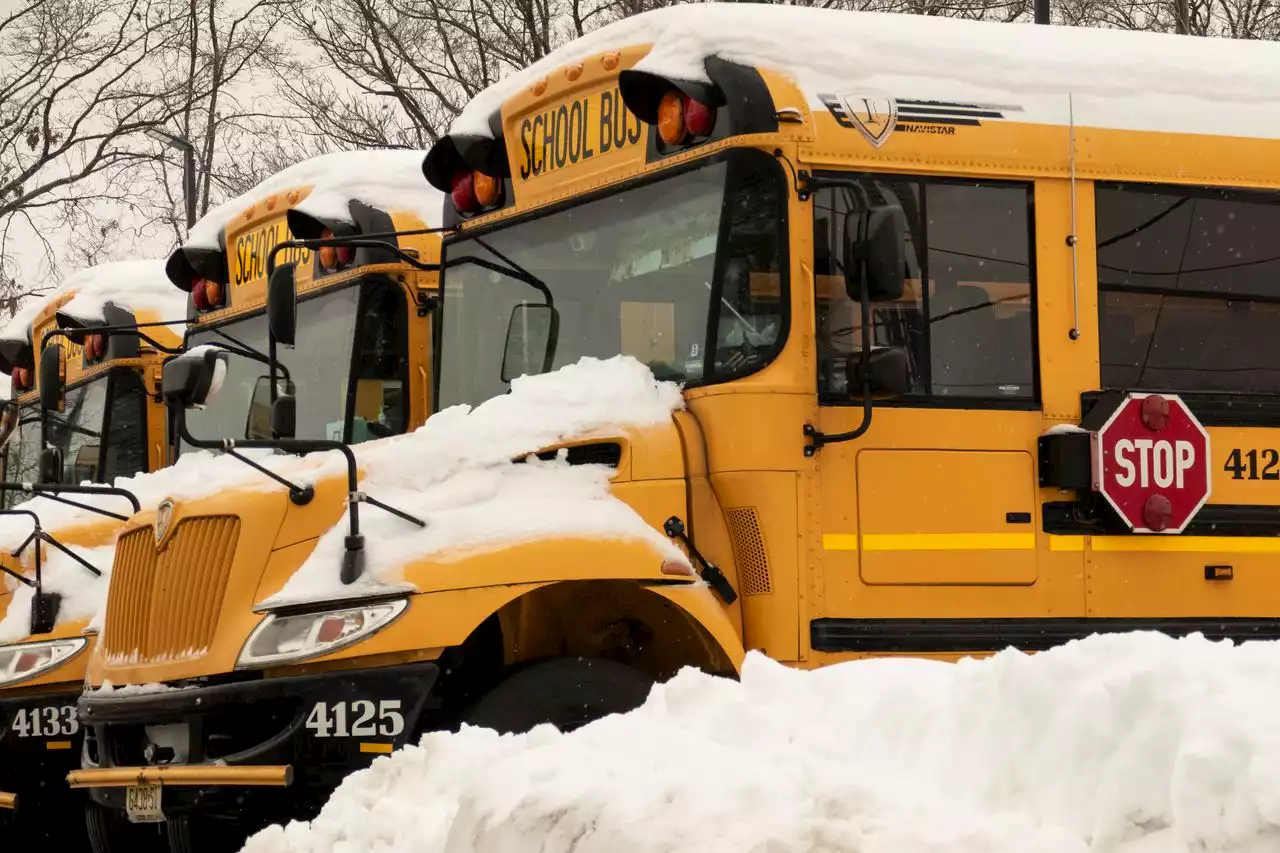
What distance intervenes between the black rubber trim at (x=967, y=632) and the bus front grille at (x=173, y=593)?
1.82 m

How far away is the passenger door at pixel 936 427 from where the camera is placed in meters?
5.46

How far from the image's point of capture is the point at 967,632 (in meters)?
5.59

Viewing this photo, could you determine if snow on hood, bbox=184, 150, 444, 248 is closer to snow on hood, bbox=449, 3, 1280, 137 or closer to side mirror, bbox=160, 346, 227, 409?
snow on hood, bbox=449, 3, 1280, 137

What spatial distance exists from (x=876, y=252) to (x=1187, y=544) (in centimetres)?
166

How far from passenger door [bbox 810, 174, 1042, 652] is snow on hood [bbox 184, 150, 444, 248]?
11.1ft

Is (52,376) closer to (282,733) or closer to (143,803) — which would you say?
(143,803)

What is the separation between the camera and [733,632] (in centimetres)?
528

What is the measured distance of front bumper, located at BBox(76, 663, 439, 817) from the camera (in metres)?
4.95

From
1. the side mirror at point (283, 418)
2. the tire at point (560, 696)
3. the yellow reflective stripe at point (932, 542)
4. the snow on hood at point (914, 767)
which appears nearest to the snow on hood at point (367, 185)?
the side mirror at point (283, 418)

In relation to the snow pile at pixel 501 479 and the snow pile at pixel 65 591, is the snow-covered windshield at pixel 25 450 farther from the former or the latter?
the snow pile at pixel 501 479

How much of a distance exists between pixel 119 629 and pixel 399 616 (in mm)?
1250

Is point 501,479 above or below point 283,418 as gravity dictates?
below

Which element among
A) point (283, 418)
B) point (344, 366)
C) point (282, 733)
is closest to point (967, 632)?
point (282, 733)

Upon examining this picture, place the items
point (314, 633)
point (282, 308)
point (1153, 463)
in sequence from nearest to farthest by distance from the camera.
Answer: point (314, 633)
point (1153, 463)
point (282, 308)
